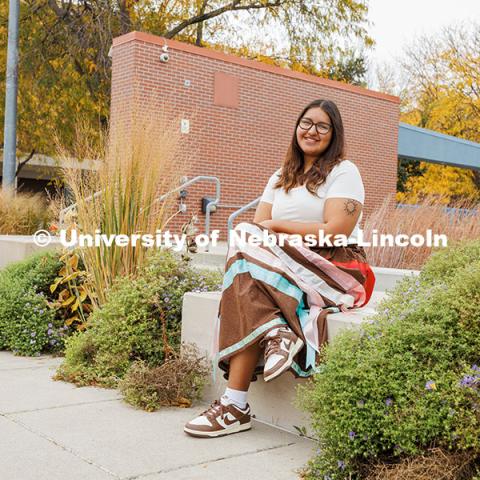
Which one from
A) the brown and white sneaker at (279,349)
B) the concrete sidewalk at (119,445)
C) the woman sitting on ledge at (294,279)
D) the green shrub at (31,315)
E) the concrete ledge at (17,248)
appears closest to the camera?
the concrete sidewalk at (119,445)

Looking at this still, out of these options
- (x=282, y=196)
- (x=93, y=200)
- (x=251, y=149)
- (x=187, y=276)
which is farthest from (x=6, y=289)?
(x=251, y=149)

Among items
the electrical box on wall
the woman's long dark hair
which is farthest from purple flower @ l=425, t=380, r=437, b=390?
the electrical box on wall

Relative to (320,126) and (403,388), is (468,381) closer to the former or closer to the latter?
(403,388)

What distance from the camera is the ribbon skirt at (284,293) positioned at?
2.89 metres

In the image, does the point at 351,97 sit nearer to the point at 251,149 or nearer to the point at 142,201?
the point at 251,149

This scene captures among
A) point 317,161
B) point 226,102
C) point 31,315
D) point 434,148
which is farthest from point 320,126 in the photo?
point 434,148

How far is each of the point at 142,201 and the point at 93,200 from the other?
1.16 ft

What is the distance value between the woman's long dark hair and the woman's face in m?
0.02

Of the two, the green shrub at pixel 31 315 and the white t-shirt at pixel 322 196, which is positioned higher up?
the white t-shirt at pixel 322 196

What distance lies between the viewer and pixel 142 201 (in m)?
4.47

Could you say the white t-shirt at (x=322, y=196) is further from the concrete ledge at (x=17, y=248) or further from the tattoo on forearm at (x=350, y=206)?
the concrete ledge at (x=17, y=248)

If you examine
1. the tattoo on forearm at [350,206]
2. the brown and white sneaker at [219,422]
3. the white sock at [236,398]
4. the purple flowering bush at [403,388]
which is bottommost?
the brown and white sneaker at [219,422]

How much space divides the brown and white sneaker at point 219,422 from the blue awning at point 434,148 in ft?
46.1

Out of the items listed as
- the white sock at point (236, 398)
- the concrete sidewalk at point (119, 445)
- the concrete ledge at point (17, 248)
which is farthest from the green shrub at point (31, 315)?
the white sock at point (236, 398)
